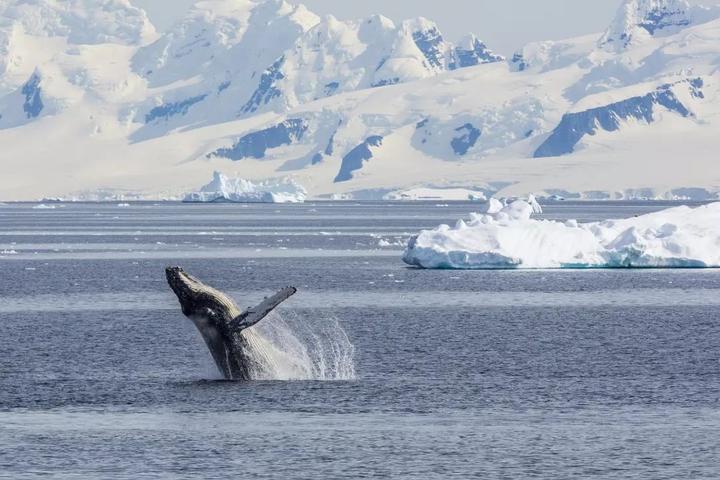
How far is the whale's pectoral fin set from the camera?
4316 cm

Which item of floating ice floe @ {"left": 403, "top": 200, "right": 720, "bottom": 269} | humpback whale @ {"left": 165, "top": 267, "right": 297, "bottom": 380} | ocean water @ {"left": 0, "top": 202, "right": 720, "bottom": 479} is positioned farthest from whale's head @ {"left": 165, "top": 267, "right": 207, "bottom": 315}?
floating ice floe @ {"left": 403, "top": 200, "right": 720, "bottom": 269}

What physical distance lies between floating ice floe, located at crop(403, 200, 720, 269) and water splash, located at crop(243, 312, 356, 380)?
1140 inches

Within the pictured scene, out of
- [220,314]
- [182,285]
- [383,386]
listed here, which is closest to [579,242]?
[383,386]

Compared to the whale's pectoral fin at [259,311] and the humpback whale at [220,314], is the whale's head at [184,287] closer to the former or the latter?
the humpback whale at [220,314]

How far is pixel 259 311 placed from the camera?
43875 mm

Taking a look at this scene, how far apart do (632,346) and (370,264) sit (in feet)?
190

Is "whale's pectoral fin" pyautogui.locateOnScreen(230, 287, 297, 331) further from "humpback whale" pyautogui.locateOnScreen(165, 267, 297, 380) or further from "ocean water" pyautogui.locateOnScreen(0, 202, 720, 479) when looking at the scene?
"ocean water" pyautogui.locateOnScreen(0, 202, 720, 479)

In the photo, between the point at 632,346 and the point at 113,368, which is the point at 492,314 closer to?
the point at 632,346

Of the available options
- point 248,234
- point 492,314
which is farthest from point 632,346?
point 248,234

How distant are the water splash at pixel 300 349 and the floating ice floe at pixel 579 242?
2896 cm

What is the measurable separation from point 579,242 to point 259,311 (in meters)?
62.0

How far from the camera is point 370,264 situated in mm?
117938

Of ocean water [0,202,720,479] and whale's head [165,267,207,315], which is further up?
whale's head [165,267,207,315]

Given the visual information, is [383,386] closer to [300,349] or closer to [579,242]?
[300,349]
